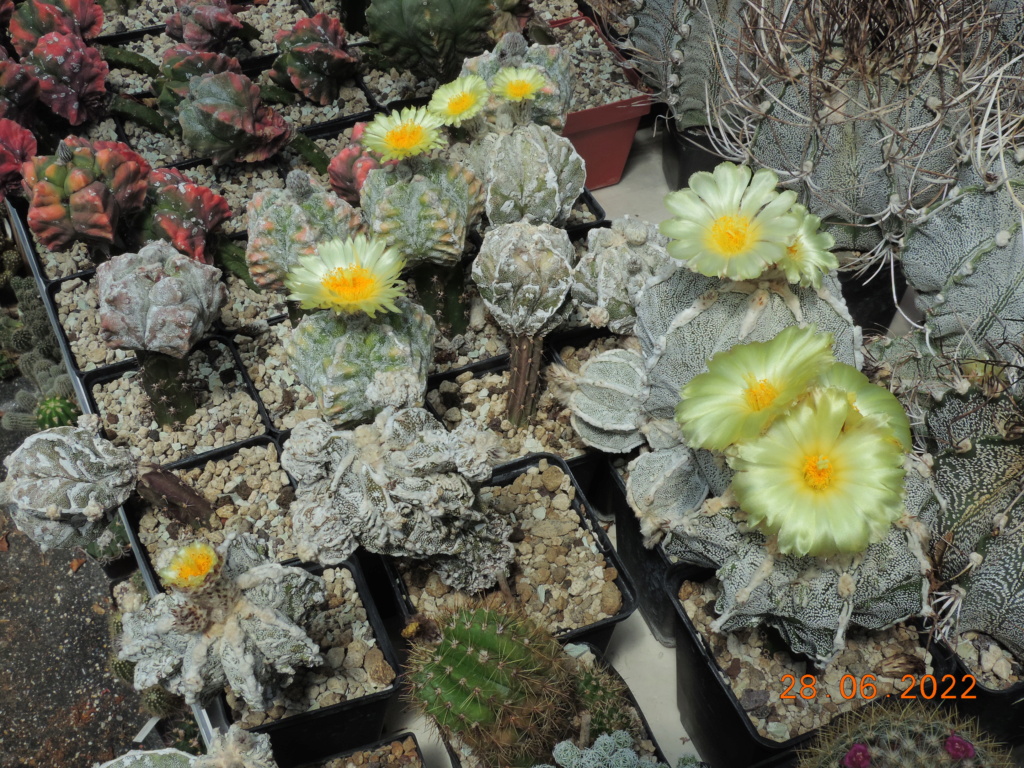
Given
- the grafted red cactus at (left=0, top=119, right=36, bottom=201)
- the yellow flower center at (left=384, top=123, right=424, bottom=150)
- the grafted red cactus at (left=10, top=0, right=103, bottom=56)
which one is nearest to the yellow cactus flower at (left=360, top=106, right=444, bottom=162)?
the yellow flower center at (left=384, top=123, right=424, bottom=150)

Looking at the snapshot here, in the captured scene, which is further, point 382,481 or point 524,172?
point 524,172

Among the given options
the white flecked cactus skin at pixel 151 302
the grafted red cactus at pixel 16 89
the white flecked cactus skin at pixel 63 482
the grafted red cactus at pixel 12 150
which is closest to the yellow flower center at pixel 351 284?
the white flecked cactus skin at pixel 151 302

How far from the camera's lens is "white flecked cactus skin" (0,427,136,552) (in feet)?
4.57

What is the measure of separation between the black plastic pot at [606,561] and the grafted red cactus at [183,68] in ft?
3.78

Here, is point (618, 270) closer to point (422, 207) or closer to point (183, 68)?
point (422, 207)

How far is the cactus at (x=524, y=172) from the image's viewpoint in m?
1.62

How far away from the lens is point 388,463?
118 cm

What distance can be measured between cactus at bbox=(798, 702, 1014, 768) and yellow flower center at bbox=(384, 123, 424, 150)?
41.0 inches

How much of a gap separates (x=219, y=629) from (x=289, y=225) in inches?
27.5

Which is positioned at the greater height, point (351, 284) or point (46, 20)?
point (46, 20)

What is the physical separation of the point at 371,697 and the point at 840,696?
669mm

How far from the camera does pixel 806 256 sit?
1.10 m

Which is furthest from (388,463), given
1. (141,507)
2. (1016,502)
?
(1016,502)

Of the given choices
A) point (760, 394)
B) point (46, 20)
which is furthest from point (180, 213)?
point (760, 394)
